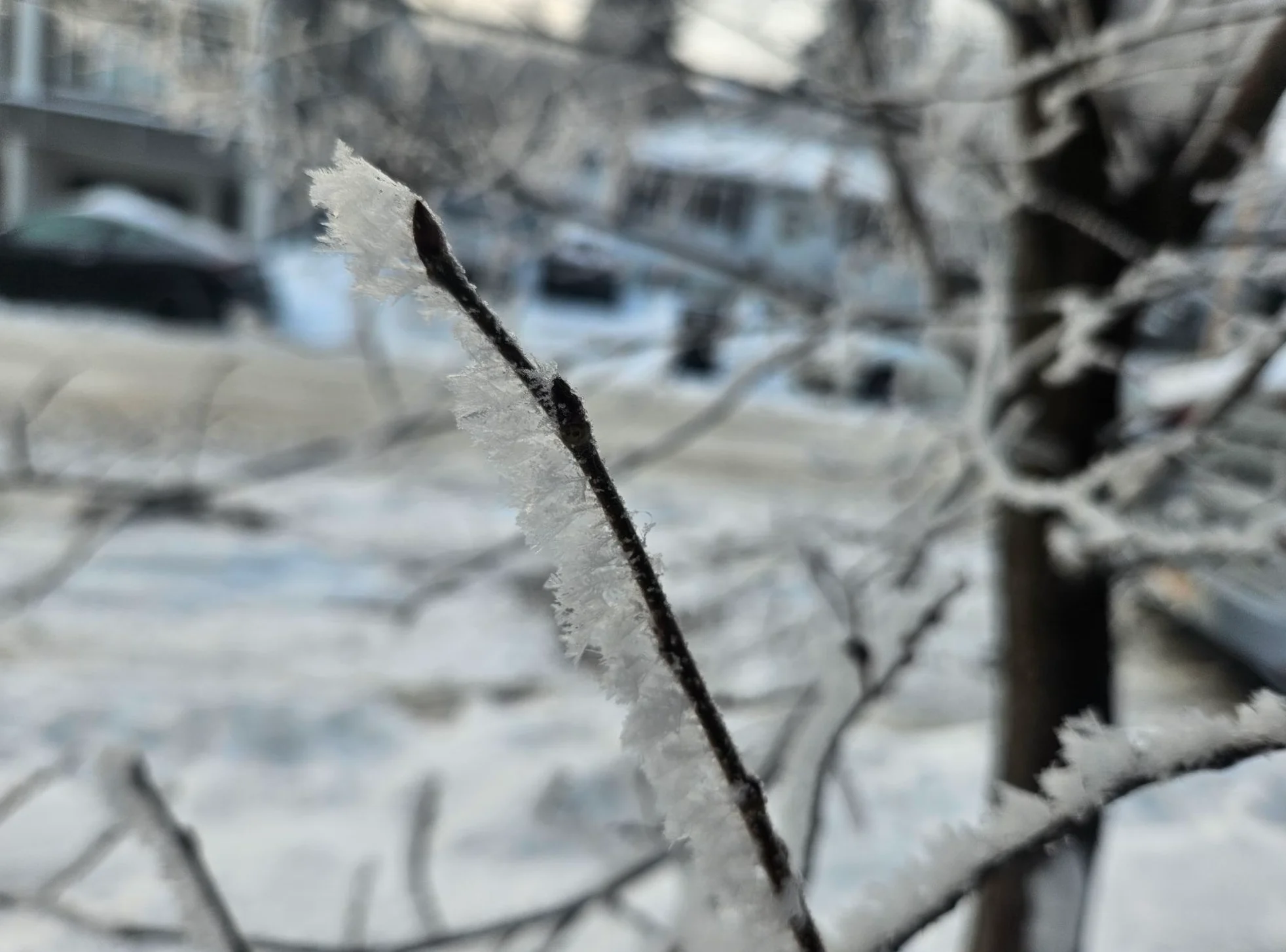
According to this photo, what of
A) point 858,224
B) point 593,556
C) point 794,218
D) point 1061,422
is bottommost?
point 794,218

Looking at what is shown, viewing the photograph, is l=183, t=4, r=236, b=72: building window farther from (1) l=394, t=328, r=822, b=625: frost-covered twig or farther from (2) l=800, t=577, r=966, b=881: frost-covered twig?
(2) l=800, t=577, r=966, b=881: frost-covered twig

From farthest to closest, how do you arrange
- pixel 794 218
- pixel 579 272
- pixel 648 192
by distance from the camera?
pixel 794 218, pixel 579 272, pixel 648 192

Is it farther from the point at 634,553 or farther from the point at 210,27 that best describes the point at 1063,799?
the point at 210,27

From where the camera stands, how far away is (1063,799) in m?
0.59

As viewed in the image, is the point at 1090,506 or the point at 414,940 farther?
the point at 1090,506

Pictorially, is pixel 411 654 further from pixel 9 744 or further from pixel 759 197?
pixel 759 197

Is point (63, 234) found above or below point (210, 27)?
below

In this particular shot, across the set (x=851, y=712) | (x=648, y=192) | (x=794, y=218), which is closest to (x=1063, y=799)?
(x=851, y=712)

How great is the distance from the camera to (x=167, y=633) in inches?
192

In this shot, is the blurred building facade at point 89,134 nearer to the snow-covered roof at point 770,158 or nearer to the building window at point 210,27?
the building window at point 210,27

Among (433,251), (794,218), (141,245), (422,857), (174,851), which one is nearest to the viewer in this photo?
(433,251)

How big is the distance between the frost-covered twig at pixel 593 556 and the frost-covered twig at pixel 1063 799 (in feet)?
0.31

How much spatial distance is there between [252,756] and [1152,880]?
2924 millimetres

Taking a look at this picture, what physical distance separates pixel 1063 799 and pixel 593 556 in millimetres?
338
